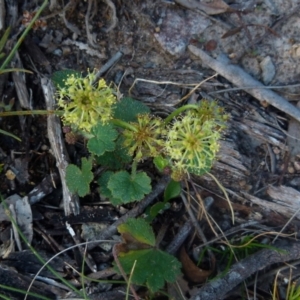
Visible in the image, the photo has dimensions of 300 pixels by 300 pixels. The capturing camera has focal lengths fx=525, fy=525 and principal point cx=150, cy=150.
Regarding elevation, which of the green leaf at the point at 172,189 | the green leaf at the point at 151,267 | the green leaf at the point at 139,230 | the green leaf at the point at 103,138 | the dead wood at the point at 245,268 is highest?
the green leaf at the point at 103,138

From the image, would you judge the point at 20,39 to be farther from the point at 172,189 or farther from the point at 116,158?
the point at 172,189

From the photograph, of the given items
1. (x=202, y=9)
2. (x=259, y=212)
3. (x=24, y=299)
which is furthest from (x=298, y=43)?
(x=24, y=299)

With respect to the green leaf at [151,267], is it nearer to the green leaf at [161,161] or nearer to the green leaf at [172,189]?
the green leaf at [172,189]

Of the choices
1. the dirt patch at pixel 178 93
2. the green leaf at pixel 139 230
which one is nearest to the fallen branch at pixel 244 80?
the dirt patch at pixel 178 93

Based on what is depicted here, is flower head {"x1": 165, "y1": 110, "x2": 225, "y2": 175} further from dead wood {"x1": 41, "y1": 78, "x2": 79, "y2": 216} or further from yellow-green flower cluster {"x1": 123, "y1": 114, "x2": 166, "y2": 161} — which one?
dead wood {"x1": 41, "y1": 78, "x2": 79, "y2": 216}

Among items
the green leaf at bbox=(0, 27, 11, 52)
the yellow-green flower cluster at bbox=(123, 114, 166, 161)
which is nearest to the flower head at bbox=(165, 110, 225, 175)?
the yellow-green flower cluster at bbox=(123, 114, 166, 161)

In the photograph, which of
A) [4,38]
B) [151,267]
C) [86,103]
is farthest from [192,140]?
[4,38]
